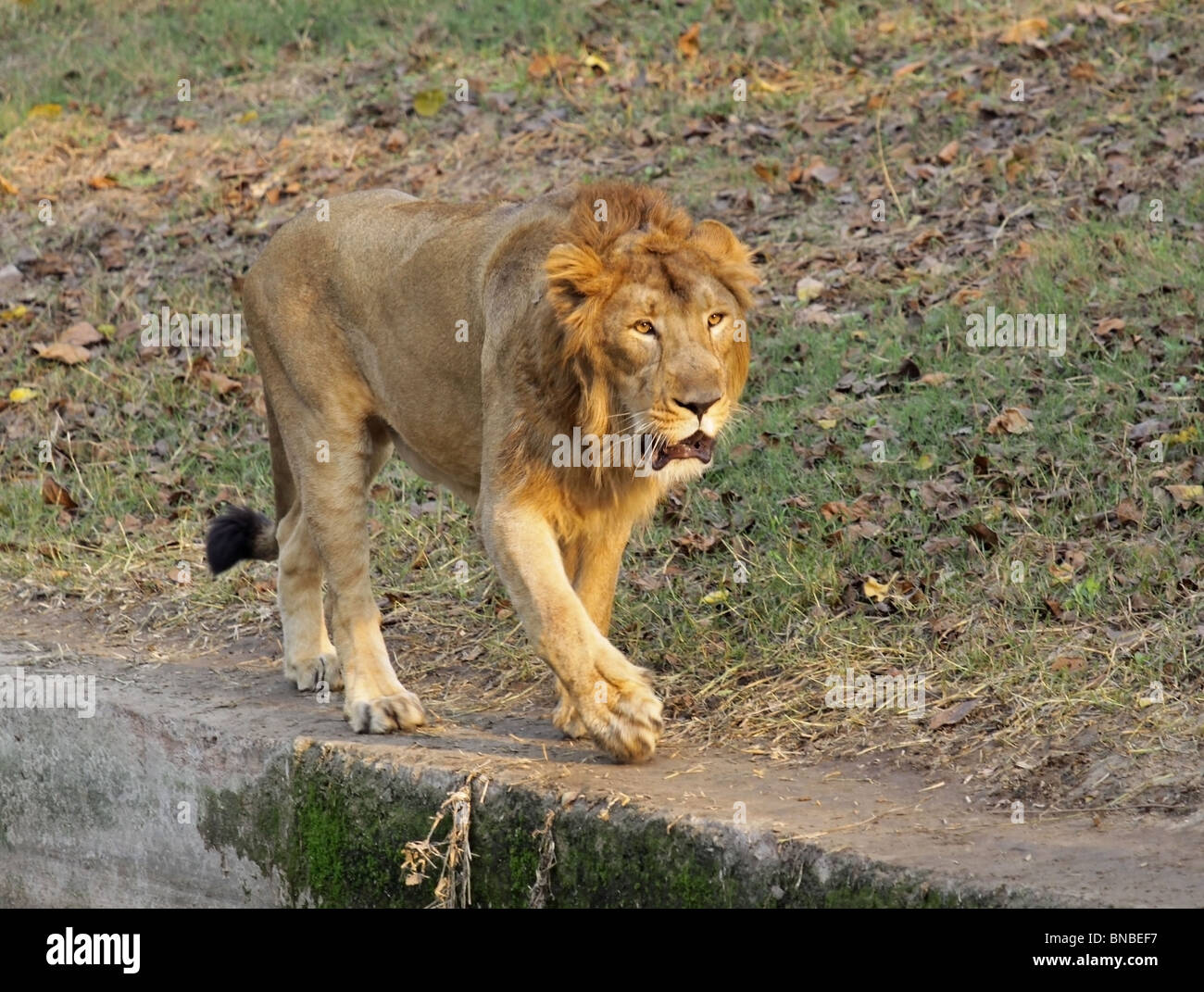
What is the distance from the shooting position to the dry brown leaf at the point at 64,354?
30.2ft

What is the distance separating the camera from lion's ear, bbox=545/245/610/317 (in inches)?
179

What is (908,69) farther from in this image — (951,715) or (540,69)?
(951,715)

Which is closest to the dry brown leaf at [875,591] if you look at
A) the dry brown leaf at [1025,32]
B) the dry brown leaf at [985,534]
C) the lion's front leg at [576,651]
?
the dry brown leaf at [985,534]

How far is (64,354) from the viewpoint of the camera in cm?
924

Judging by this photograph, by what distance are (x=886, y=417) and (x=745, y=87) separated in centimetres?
442

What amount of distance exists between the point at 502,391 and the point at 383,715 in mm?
1188

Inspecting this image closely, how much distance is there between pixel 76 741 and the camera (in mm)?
5910

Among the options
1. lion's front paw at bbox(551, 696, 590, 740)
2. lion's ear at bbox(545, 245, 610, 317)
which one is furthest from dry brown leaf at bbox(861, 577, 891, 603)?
lion's ear at bbox(545, 245, 610, 317)

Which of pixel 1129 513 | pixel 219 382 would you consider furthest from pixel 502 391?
pixel 219 382

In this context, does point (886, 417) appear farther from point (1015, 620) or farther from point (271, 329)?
point (271, 329)

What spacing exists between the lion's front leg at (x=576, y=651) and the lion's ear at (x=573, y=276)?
0.65m

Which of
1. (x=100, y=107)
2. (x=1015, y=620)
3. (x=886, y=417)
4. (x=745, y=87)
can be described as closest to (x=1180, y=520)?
(x=1015, y=620)

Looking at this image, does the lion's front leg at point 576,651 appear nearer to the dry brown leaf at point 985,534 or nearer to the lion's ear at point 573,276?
the lion's ear at point 573,276

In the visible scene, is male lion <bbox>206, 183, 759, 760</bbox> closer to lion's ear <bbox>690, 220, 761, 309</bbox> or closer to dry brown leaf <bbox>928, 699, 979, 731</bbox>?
lion's ear <bbox>690, 220, 761, 309</bbox>
